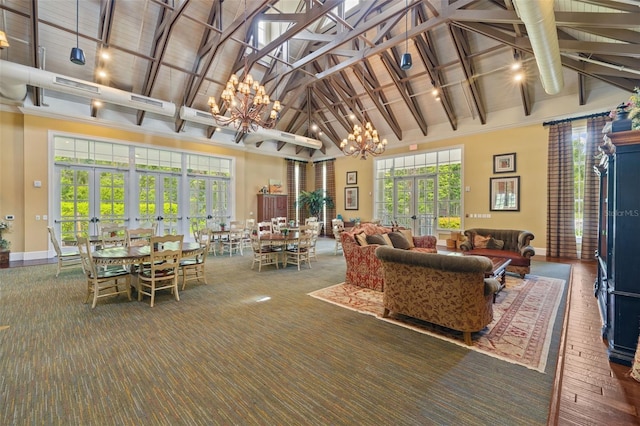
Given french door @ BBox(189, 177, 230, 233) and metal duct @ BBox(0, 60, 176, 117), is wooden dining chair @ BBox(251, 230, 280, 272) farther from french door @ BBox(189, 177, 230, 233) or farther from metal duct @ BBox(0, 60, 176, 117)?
metal duct @ BBox(0, 60, 176, 117)

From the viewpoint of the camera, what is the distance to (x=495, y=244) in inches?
234

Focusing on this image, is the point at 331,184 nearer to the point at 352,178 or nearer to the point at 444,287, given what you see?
the point at 352,178

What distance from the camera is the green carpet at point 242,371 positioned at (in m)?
1.90

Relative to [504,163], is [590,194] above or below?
below

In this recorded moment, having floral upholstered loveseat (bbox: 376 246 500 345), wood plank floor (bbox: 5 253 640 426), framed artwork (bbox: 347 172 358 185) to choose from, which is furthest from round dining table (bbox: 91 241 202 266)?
framed artwork (bbox: 347 172 358 185)

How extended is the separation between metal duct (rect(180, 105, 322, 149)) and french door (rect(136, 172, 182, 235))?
2.29 metres

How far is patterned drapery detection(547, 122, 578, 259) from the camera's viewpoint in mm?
7141

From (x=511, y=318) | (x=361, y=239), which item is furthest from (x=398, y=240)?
Result: (x=511, y=318)

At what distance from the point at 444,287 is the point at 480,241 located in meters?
3.92

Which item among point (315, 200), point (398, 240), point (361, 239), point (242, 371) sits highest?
point (315, 200)

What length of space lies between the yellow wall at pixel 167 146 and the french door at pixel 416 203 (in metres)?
1.07

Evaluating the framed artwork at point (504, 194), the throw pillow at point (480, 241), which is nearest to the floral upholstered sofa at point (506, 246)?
the throw pillow at point (480, 241)

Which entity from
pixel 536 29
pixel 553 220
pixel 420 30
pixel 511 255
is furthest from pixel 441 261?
pixel 553 220

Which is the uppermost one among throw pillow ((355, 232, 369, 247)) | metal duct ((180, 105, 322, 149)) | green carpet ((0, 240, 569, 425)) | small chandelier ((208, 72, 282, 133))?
metal duct ((180, 105, 322, 149))
